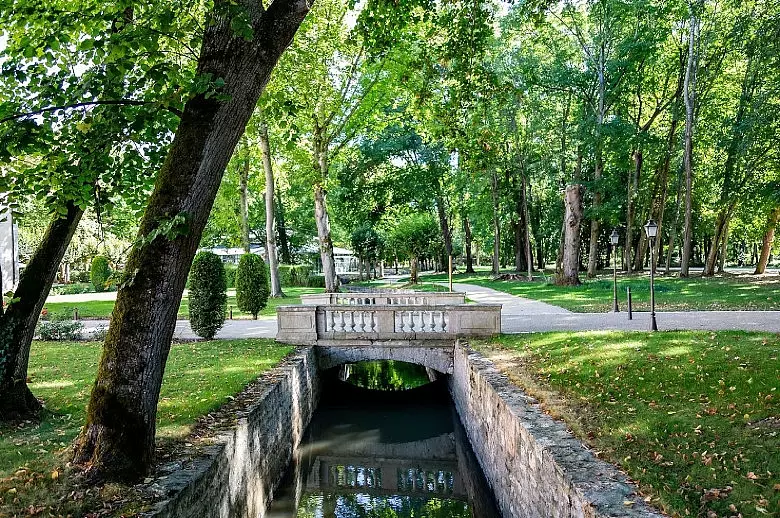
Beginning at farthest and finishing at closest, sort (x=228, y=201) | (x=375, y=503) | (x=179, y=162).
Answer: (x=228, y=201) < (x=375, y=503) < (x=179, y=162)

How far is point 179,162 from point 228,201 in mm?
26587

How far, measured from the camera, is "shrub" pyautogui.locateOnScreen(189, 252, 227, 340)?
14.3 meters

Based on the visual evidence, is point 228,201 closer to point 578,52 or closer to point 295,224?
point 295,224

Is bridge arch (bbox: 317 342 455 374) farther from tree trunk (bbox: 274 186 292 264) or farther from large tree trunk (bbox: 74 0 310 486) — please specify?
tree trunk (bbox: 274 186 292 264)

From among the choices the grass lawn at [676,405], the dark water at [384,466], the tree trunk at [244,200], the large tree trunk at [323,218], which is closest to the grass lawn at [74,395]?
the dark water at [384,466]

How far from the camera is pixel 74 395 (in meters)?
8.66

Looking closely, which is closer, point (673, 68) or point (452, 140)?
point (452, 140)

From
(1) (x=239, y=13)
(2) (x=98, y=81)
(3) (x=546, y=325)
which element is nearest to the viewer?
(1) (x=239, y=13)

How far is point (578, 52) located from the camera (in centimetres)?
3212

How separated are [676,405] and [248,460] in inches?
213

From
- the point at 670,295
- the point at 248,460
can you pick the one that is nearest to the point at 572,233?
the point at 670,295

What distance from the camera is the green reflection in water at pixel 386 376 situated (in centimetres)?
1662

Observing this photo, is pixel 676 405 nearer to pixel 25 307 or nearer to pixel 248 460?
pixel 248 460

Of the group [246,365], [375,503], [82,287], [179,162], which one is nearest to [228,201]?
[82,287]
